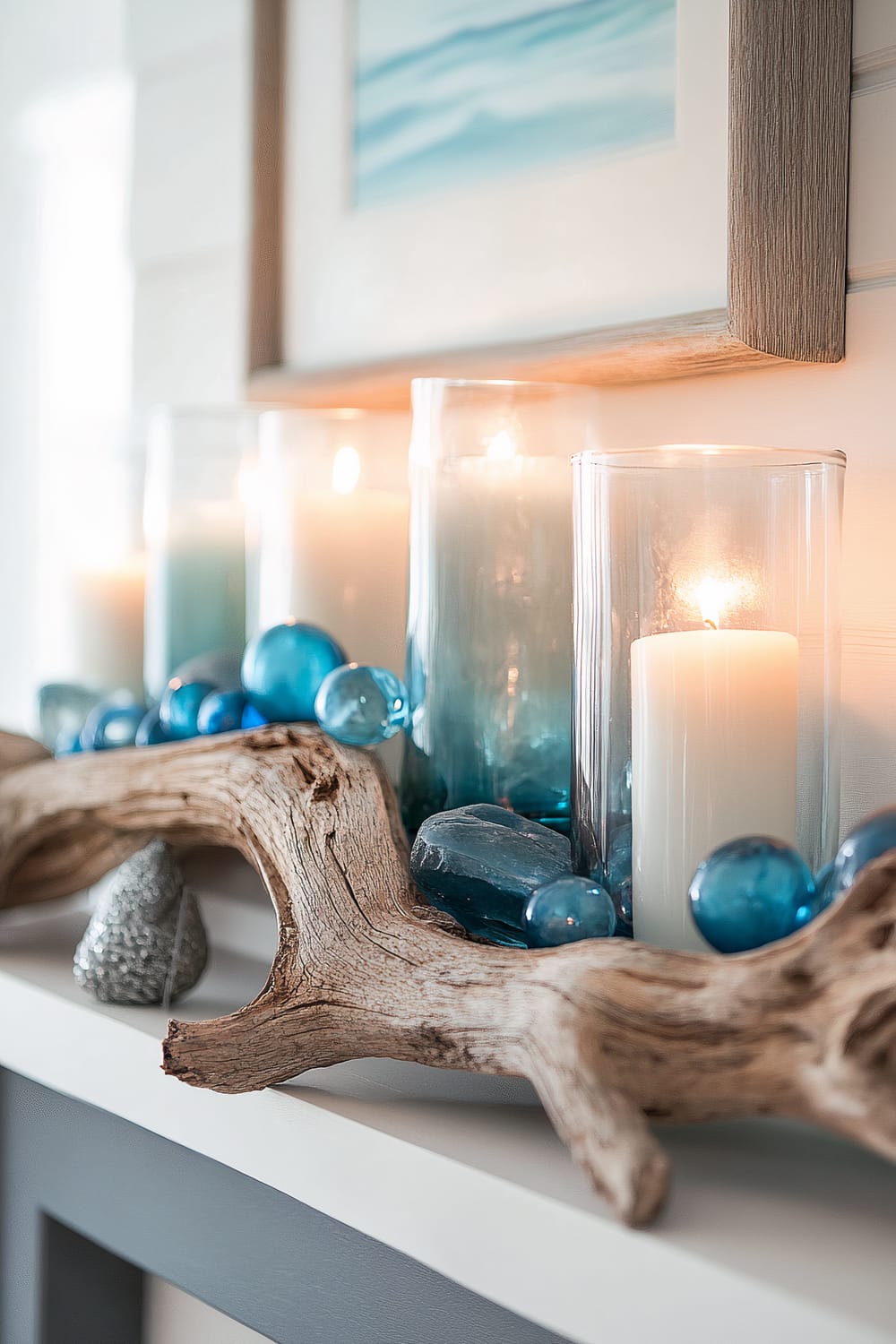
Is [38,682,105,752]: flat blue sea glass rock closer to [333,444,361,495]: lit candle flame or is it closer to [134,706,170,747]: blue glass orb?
[134,706,170,747]: blue glass orb

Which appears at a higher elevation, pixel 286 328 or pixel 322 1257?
pixel 286 328

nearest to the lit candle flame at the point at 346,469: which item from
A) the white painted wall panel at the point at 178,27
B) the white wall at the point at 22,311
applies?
the white painted wall panel at the point at 178,27

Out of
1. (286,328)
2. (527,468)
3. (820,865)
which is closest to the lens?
(820,865)

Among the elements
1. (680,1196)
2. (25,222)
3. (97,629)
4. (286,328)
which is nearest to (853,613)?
(680,1196)

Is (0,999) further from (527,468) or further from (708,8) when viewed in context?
(708,8)

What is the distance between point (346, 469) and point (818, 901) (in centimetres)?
41

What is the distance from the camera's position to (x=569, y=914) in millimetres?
460

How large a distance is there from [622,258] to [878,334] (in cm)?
14

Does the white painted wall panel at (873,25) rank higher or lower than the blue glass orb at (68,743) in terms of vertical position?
higher

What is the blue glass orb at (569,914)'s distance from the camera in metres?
0.46

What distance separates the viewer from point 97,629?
895 mm

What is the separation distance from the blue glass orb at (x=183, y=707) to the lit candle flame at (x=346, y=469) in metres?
0.14

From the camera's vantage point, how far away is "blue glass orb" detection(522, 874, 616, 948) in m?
0.46

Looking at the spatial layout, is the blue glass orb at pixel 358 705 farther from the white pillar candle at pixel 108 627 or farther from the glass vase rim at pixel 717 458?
the white pillar candle at pixel 108 627
